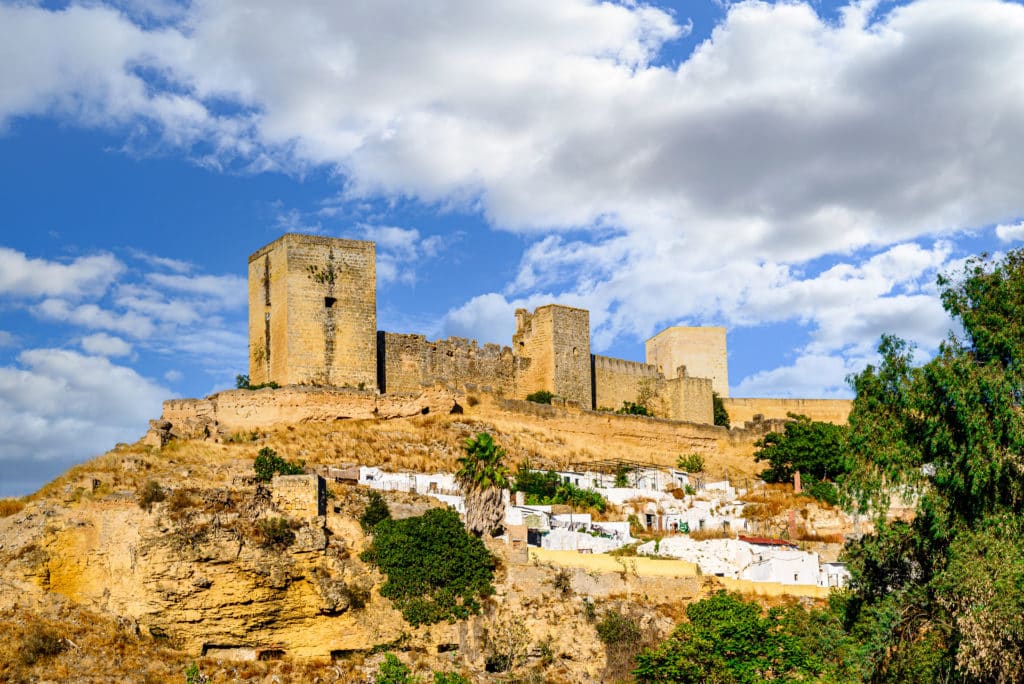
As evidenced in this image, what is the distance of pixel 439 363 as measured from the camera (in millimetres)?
38531

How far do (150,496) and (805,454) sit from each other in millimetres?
21329

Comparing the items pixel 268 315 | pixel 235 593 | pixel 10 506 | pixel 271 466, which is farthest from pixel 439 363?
pixel 235 593

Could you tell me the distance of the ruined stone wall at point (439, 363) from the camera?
37312mm

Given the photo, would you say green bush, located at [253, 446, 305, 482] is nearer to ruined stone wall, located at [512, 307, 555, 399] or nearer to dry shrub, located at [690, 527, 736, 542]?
dry shrub, located at [690, 527, 736, 542]

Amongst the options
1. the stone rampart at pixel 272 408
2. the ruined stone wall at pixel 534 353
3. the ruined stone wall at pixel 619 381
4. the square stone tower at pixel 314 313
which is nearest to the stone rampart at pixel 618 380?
the ruined stone wall at pixel 619 381

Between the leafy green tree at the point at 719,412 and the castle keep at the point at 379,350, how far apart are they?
1.78 m

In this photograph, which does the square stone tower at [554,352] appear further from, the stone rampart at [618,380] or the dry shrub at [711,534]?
the dry shrub at [711,534]

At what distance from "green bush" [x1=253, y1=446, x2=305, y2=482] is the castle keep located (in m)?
6.89

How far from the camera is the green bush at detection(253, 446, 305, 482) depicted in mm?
26094

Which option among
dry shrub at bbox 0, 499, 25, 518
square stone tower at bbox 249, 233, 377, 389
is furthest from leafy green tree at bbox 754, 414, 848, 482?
dry shrub at bbox 0, 499, 25, 518

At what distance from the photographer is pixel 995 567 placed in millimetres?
17391

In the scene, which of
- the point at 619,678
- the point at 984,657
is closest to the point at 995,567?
A: the point at 984,657

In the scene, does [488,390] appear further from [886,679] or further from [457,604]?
[886,679]

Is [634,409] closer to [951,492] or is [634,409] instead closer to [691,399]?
[691,399]
